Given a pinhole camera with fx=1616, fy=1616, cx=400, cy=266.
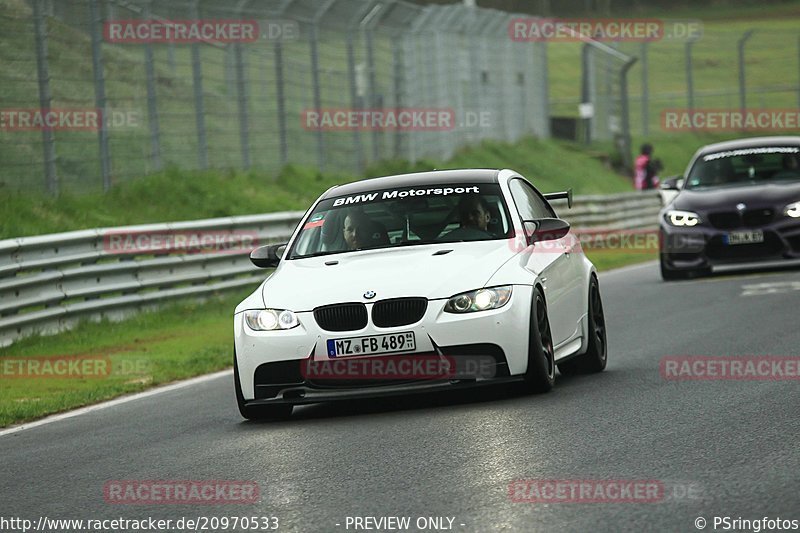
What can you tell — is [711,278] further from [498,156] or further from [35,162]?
[498,156]

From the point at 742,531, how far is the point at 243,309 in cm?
453

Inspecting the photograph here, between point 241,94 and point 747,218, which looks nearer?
point 747,218

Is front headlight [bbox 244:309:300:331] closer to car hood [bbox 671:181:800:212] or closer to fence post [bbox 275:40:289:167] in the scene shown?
car hood [bbox 671:181:800:212]

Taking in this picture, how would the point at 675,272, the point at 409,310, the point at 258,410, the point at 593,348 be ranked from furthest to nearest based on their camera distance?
the point at 675,272 < the point at 593,348 < the point at 258,410 < the point at 409,310

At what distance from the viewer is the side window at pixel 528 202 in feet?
35.4

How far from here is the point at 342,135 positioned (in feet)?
90.8

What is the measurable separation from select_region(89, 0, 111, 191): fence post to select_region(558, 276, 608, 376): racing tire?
10.7 m

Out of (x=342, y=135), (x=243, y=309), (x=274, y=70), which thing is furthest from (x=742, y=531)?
(x=342, y=135)

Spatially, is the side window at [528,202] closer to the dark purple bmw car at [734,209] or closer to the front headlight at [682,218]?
the dark purple bmw car at [734,209]

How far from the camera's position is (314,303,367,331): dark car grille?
30.0 feet

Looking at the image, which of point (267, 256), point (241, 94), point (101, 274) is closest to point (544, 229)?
point (267, 256)

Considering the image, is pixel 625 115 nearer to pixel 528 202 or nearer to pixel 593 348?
pixel 528 202

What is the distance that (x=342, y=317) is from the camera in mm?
9180

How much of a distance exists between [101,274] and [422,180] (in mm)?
6359
